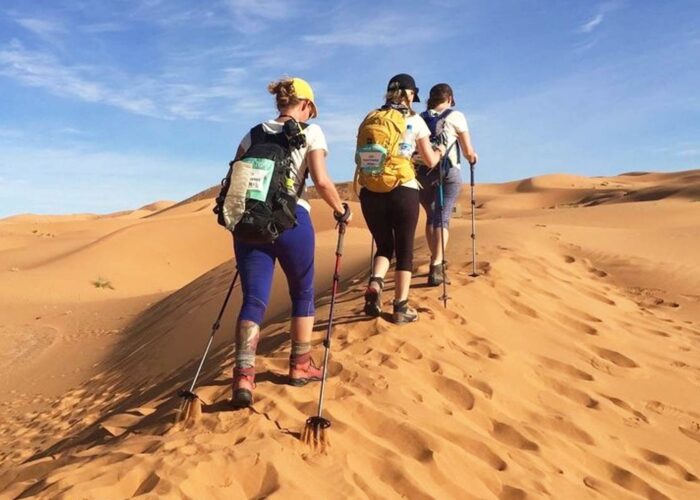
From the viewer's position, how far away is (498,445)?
12.7ft

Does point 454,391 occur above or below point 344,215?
below

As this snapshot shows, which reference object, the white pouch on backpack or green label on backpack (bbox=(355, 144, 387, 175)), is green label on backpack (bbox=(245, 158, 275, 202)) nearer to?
the white pouch on backpack

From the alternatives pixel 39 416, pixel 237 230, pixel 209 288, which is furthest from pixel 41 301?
pixel 237 230

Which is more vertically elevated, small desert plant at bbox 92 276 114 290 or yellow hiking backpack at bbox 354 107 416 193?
yellow hiking backpack at bbox 354 107 416 193

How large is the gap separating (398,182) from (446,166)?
1424 millimetres

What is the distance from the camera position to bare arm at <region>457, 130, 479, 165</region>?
6141mm

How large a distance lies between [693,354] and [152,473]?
17.1 feet

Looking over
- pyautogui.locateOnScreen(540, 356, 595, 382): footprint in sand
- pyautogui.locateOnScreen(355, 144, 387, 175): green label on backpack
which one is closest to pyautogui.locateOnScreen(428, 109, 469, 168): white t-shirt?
pyautogui.locateOnScreen(355, 144, 387, 175): green label on backpack

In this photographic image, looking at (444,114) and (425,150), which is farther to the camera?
(444,114)

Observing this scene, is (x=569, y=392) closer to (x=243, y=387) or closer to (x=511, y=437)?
(x=511, y=437)

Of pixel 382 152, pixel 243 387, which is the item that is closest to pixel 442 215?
pixel 382 152

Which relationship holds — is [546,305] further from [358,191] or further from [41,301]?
[41,301]

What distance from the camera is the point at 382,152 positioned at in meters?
4.88

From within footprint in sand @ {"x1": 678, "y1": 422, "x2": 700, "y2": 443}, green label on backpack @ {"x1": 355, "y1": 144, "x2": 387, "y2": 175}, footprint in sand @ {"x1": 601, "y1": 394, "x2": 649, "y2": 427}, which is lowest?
footprint in sand @ {"x1": 678, "y1": 422, "x2": 700, "y2": 443}
